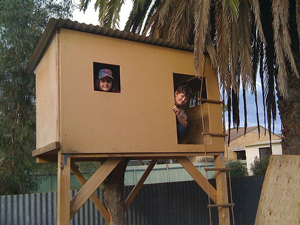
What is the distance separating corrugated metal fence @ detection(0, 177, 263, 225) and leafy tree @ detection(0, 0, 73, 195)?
213 centimetres

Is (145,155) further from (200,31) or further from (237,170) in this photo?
(237,170)

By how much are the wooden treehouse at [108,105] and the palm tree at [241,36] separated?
51 cm

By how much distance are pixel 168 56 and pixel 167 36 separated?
2373mm

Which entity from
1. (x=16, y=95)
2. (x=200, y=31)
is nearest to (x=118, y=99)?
(x=200, y=31)

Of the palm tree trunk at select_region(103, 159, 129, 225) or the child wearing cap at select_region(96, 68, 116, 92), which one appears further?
the palm tree trunk at select_region(103, 159, 129, 225)

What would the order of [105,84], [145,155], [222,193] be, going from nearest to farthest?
[145,155] → [105,84] → [222,193]

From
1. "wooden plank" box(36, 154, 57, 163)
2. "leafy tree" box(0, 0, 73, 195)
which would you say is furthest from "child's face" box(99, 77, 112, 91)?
"leafy tree" box(0, 0, 73, 195)

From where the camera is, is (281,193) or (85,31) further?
(85,31)

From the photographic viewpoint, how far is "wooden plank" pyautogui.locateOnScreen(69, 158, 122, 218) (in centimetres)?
477

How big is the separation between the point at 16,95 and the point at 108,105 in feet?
17.9

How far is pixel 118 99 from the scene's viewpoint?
540cm

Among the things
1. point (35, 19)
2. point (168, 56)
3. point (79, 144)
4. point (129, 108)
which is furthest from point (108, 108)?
point (35, 19)

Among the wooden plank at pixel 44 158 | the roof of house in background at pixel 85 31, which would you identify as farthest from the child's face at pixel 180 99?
the wooden plank at pixel 44 158

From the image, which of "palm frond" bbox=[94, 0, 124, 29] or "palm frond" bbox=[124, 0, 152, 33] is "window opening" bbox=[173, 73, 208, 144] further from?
"palm frond" bbox=[124, 0, 152, 33]
